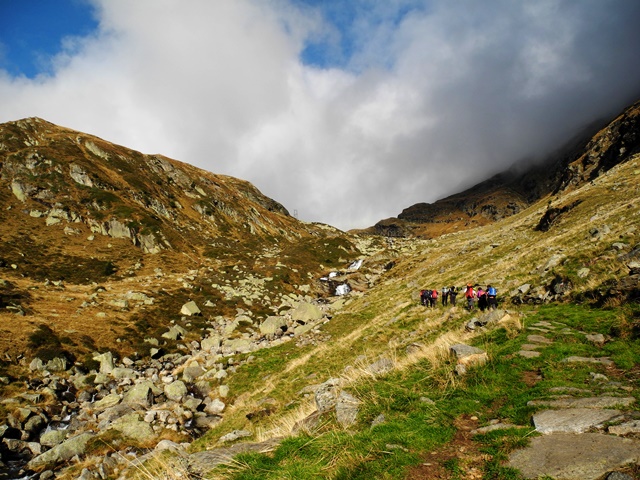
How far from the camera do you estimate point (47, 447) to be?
782 inches

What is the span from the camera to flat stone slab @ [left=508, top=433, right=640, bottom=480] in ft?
16.7

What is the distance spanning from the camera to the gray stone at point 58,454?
58.5 ft

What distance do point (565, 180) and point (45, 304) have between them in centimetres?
13946

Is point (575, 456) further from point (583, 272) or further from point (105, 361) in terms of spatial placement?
point (105, 361)

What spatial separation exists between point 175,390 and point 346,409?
2022 centimetres

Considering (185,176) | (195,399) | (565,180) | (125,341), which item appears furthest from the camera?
(185,176)

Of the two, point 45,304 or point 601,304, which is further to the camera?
point 45,304

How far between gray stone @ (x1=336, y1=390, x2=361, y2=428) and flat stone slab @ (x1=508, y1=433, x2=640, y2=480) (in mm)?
4049

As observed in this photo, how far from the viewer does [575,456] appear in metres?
5.55

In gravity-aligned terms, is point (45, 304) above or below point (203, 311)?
above

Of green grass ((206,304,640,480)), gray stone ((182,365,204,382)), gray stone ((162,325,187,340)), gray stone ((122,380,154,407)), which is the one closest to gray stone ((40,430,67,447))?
gray stone ((122,380,154,407))

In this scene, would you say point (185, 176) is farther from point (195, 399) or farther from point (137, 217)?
point (195, 399)

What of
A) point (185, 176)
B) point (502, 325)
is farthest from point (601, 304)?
point (185, 176)

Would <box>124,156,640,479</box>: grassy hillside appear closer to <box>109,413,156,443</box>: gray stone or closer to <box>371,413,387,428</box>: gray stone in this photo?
<box>371,413,387,428</box>: gray stone
